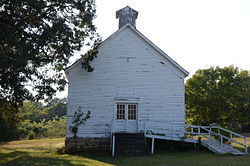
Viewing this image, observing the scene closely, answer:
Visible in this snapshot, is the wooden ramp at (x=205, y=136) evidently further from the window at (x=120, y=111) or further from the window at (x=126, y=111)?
the window at (x=120, y=111)

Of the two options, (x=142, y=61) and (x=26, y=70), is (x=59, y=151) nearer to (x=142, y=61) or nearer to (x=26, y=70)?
(x=26, y=70)

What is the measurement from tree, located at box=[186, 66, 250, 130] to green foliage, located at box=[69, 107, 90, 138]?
1564 cm

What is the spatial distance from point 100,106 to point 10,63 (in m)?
6.53

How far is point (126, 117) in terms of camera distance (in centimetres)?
1566

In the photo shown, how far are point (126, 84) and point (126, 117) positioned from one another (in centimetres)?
221

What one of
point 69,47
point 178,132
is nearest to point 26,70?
point 69,47

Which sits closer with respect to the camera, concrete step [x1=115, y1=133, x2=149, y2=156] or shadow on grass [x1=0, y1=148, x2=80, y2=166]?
shadow on grass [x1=0, y1=148, x2=80, y2=166]

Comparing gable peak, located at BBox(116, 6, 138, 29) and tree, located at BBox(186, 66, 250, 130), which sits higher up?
gable peak, located at BBox(116, 6, 138, 29)

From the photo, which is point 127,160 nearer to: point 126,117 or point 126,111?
point 126,117

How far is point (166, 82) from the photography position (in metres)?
16.2

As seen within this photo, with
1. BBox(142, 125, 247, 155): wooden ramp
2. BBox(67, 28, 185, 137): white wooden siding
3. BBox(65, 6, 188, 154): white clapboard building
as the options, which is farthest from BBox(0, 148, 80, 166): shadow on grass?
BBox(142, 125, 247, 155): wooden ramp

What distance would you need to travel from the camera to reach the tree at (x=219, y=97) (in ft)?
86.9

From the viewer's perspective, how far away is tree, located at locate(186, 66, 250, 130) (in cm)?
2648

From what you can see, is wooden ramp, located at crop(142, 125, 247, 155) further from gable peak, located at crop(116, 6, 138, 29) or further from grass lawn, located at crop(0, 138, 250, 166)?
gable peak, located at crop(116, 6, 138, 29)
